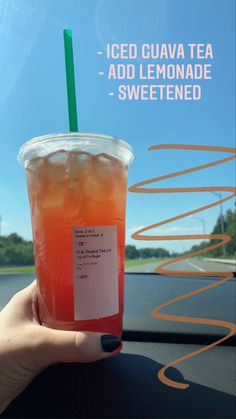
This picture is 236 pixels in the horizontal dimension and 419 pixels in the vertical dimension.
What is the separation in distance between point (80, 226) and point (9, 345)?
53 cm

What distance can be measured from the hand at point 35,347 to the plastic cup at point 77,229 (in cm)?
8

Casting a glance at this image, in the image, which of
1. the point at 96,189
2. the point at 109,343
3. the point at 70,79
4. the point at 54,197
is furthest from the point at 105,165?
the point at 109,343

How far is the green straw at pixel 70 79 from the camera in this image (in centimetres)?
146

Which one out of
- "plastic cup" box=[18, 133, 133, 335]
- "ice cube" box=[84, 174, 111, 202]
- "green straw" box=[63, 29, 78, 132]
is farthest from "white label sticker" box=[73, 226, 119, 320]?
"green straw" box=[63, 29, 78, 132]

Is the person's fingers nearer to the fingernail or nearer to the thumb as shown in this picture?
the thumb

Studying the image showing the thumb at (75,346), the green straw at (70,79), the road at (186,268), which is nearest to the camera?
the thumb at (75,346)

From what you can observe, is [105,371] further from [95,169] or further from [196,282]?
[196,282]

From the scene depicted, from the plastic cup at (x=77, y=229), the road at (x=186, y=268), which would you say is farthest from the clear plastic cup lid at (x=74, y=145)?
the road at (x=186, y=268)

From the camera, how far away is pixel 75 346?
1341 millimetres

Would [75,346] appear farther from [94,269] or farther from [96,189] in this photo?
[96,189]

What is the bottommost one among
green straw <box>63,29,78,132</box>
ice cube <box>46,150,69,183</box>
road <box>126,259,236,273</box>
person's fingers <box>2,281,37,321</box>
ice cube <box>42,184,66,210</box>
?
road <box>126,259,236,273</box>

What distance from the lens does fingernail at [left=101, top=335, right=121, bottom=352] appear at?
4.54 ft

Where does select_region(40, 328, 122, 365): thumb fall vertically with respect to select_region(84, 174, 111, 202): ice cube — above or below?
below

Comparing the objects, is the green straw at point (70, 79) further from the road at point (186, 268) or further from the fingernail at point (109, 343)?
the road at point (186, 268)
